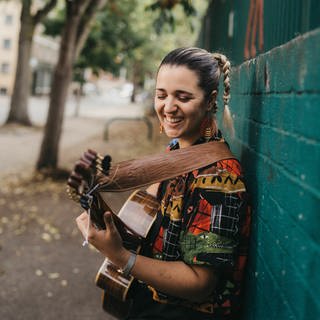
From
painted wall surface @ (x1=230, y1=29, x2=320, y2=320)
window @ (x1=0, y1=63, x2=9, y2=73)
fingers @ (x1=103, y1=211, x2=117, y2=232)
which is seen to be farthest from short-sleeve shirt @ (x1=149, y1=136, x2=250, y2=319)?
window @ (x1=0, y1=63, x2=9, y2=73)

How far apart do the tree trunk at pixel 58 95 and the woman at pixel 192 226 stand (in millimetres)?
Result: 6069

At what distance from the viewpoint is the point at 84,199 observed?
5.20 feet

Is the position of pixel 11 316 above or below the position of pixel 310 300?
below

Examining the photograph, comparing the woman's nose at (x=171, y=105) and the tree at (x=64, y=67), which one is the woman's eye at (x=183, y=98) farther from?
the tree at (x=64, y=67)

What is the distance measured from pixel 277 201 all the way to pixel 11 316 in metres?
2.71

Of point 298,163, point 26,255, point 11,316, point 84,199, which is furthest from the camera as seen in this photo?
point 26,255

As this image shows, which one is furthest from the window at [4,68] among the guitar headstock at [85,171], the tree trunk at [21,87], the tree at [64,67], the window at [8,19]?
the guitar headstock at [85,171]

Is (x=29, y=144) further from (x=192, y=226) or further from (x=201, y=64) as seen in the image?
(x=192, y=226)

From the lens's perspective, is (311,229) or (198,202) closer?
(311,229)

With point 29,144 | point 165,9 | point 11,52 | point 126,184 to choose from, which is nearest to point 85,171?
point 126,184

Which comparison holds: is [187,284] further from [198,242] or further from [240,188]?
[240,188]

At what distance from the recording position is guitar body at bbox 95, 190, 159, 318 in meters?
2.03

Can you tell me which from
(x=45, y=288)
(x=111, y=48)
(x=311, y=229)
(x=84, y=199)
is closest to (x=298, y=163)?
(x=311, y=229)

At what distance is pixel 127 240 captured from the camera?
2.02 m
